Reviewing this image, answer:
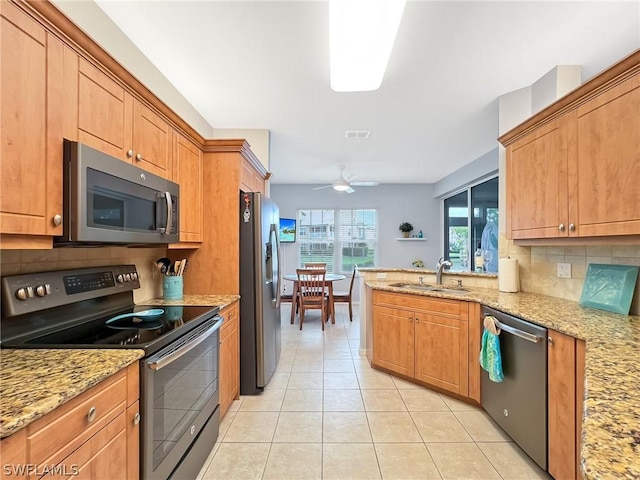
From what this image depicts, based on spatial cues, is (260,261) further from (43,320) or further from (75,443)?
(75,443)

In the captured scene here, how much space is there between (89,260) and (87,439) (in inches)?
43.6

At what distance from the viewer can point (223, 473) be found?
1.71 meters

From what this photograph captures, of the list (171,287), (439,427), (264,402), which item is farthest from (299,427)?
(171,287)

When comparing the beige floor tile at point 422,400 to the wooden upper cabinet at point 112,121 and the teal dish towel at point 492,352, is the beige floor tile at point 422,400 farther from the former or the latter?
the wooden upper cabinet at point 112,121

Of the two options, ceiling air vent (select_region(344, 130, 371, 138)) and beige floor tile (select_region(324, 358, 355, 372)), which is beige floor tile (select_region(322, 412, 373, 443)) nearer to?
beige floor tile (select_region(324, 358, 355, 372))

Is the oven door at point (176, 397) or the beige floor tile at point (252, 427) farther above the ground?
the oven door at point (176, 397)

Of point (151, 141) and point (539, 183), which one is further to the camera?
point (539, 183)

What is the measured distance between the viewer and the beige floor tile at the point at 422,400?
2.38 meters

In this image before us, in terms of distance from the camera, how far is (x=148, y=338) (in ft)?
4.45

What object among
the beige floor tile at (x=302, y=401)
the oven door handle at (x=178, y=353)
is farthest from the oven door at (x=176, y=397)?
the beige floor tile at (x=302, y=401)

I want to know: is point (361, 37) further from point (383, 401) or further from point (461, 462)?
point (383, 401)

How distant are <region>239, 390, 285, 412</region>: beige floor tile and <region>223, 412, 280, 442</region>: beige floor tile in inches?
2.2

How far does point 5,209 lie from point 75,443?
0.77 meters

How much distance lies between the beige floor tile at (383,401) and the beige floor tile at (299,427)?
0.43 m
